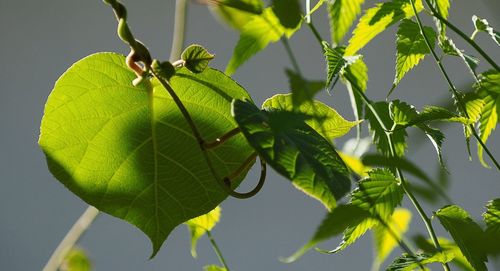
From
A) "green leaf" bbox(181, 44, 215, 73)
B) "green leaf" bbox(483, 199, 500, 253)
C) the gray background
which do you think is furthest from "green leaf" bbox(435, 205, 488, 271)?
the gray background

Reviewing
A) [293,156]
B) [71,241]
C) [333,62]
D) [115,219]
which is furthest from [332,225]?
[115,219]

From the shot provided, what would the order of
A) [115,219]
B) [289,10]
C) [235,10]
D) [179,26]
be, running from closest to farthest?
[289,10] < [235,10] < [179,26] < [115,219]

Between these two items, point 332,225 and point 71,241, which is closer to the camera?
point 332,225

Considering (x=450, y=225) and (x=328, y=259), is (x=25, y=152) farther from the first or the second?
(x=450, y=225)

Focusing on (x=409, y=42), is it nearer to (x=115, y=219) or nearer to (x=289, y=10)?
(x=289, y=10)

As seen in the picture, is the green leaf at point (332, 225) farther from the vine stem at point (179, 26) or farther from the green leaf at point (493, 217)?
the vine stem at point (179, 26)

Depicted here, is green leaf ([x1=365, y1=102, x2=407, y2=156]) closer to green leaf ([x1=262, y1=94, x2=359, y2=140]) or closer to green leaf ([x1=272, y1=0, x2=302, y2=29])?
green leaf ([x1=262, y1=94, x2=359, y2=140])

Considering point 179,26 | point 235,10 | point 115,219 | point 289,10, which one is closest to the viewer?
point 289,10
